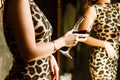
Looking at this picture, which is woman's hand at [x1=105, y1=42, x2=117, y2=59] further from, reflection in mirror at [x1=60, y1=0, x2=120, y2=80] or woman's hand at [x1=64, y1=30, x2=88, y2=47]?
woman's hand at [x1=64, y1=30, x2=88, y2=47]

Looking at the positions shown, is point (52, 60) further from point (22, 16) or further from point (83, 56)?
point (83, 56)

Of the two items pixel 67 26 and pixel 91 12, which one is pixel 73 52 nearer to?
pixel 67 26

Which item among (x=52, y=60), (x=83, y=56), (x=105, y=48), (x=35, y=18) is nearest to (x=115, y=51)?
(x=105, y=48)

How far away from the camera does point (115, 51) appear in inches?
104

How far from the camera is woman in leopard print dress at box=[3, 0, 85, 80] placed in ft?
4.05

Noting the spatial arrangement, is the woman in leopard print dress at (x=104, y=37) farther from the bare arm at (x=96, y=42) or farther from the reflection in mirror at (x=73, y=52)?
the reflection in mirror at (x=73, y=52)

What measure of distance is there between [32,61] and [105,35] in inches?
53.3

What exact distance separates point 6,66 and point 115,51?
3.19 ft

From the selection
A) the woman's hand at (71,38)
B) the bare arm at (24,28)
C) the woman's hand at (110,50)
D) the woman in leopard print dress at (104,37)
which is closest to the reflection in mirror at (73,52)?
the woman in leopard print dress at (104,37)

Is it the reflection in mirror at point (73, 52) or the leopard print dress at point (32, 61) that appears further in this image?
the reflection in mirror at point (73, 52)

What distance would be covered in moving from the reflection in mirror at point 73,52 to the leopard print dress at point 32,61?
1.77 metres

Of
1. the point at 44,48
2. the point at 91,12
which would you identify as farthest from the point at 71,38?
the point at 91,12

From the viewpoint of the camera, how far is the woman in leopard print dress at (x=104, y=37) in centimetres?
256

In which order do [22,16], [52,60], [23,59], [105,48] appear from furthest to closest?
[105,48] → [52,60] → [23,59] → [22,16]
